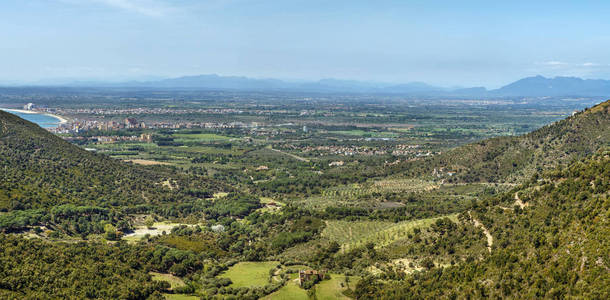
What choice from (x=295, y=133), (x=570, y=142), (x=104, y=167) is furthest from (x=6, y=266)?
(x=295, y=133)

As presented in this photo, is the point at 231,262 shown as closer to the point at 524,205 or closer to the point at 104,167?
the point at 524,205

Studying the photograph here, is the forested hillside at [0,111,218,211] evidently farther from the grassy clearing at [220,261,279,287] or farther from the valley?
the grassy clearing at [220,261,279,287]

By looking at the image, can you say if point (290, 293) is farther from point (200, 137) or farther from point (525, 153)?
point (200, 137)

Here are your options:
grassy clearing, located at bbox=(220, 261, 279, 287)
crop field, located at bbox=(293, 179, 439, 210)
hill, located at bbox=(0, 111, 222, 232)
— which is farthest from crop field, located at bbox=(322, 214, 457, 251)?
hill, located at bbox=(0, 111, 222, 232)

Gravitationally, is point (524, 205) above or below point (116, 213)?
above

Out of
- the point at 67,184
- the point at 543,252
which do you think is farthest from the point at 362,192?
the point at 543,252
